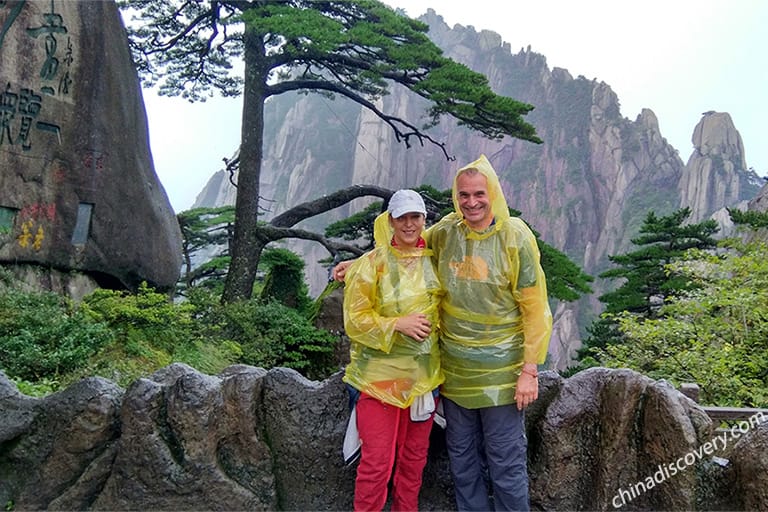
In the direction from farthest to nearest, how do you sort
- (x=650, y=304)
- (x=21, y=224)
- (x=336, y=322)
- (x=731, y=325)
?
(x=650, y=304) < (x=336, y=322) < (x=21, y=224) < (x=731, y=325)

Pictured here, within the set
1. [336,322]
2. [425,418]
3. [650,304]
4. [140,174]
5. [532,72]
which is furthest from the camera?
[532,72]

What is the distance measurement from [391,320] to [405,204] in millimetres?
416

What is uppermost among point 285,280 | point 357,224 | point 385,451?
point 357,224

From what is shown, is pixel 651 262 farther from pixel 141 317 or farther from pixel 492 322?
pixel 492 322

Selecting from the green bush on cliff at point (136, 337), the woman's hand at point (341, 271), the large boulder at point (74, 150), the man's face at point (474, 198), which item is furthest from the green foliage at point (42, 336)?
the man's face at point (474, 198)

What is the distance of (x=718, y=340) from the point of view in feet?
17.3

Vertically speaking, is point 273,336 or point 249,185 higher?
point 249,185

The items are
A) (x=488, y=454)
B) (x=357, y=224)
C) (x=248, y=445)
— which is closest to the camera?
(x=488, y=454)

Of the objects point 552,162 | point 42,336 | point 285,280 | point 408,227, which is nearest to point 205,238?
point 285,280

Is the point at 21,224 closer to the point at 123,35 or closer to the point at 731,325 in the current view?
the point at 123,35

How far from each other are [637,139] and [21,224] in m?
36.6

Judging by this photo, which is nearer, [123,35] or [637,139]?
[123,35]

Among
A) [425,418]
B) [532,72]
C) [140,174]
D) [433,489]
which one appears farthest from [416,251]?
[532,72]

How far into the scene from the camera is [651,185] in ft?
115
